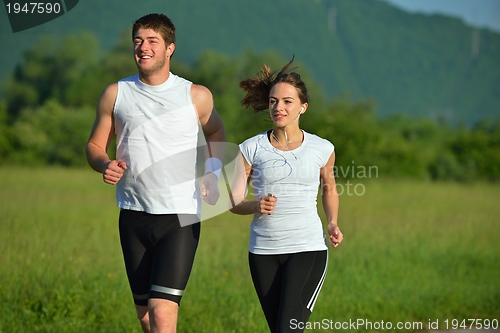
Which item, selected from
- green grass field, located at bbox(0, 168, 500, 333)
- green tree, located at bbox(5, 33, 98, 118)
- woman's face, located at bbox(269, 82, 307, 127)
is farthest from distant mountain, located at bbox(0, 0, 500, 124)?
woman's face, located at bbox(269, 82, 307, 127)

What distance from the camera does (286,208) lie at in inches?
180

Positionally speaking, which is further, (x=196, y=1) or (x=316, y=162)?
(x=196, y=1)

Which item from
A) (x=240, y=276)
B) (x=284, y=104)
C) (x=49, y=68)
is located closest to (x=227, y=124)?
(x=240, y=276)

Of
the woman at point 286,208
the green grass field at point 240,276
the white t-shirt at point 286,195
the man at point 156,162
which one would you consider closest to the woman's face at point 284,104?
the woman at point 286,208

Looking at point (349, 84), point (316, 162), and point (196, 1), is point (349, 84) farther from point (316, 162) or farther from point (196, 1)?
point (316, 162)

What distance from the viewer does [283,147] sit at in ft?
15.4

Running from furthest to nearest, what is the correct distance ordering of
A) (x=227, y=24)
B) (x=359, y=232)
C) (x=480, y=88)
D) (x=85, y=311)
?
(x=227, y=24)
(x=480, y=88)
(x=359, y=232)
(x=85, y=311)

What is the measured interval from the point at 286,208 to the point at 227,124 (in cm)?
2944

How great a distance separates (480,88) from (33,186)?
97817 mm

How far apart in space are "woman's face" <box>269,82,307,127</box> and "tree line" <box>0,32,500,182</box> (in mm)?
16205

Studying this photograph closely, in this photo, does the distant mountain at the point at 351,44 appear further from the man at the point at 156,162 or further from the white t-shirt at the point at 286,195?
the white t-shirt at the point at 286,195

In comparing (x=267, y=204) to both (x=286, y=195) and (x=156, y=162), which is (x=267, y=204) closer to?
(x=286, y=195)

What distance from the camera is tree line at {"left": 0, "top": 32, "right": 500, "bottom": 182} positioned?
28.5 meters

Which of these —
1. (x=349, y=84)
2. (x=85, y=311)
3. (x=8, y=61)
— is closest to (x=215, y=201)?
(x=85, y=311)
